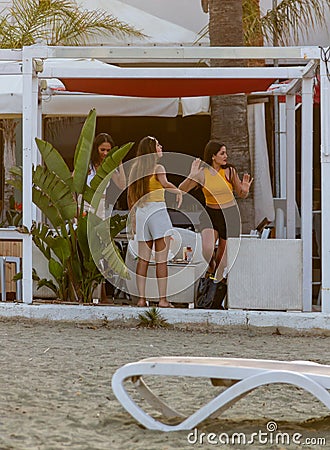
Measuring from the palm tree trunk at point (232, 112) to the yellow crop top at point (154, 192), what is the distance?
2.32m

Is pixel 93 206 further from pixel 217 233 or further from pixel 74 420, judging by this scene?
pixel 74 420

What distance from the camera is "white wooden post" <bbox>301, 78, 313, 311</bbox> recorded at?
817 cm

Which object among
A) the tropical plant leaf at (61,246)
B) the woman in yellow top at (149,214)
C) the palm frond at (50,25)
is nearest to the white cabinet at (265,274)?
the woman in yellow top at (149,214)

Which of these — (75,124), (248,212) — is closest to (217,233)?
(248,212)

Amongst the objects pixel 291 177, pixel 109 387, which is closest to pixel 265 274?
pixel 291 177

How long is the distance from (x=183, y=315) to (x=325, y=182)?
1.72 metres

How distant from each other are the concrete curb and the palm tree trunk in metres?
2.65

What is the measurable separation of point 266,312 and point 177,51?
2.42 metres

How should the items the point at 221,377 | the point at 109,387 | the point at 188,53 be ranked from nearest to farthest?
the point at 221,377
the point at 109,387
the point at 188,53

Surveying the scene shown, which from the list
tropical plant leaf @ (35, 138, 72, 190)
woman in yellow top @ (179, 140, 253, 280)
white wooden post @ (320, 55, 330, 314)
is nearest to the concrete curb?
white wooden post @ (320, 55, 330, 314)

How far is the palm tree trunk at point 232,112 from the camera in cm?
1056

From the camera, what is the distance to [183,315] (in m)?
8.10

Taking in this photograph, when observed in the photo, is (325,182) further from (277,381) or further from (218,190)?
(277,381)

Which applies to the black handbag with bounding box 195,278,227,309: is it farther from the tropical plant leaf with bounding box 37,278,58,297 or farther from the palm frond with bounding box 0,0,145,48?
the palm frond with bounding box 0,0,145,48
